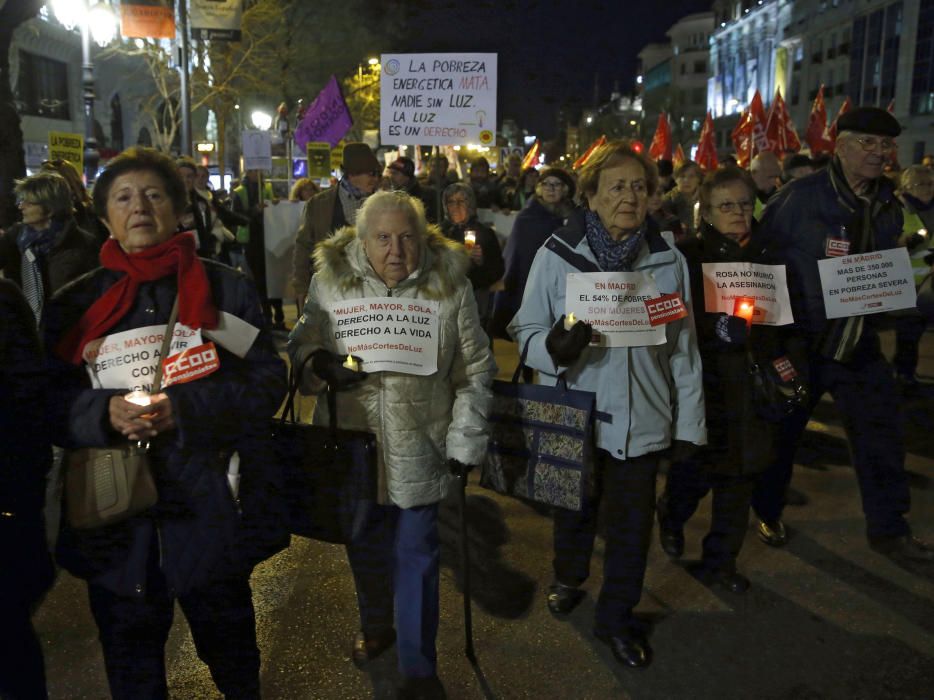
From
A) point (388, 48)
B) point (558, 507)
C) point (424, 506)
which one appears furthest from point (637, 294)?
point (388, 48)

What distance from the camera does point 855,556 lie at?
15.9 ft

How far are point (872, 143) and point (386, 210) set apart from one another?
2646 millimetres

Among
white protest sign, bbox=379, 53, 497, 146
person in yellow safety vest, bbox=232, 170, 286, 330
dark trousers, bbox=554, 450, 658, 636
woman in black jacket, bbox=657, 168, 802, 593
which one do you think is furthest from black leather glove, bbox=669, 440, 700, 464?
person in yellow safety vest, bbox=232, 170, 286, 330

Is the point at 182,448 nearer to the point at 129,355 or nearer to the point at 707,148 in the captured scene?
the point at 129,355

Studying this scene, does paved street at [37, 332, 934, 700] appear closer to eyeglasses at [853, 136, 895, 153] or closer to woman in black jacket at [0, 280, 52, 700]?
woman in black jacket at [0, 280, 52, 700]

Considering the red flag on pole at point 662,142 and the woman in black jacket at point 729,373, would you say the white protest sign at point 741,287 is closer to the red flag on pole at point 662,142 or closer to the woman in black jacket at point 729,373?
the woman in black jacket at point 729,373

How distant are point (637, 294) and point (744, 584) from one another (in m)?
1.72

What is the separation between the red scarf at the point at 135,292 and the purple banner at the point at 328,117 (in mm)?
11489

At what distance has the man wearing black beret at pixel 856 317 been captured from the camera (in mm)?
4562

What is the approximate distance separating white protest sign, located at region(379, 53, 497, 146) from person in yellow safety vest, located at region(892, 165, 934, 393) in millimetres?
3928

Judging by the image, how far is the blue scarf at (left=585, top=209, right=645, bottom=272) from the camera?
3.70 metres

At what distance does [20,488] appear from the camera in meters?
2.55

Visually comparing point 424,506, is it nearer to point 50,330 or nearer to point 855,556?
point 50,330

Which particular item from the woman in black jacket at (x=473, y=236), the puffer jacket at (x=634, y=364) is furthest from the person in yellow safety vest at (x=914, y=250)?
the puffer jacket at (x=634, y=364)
